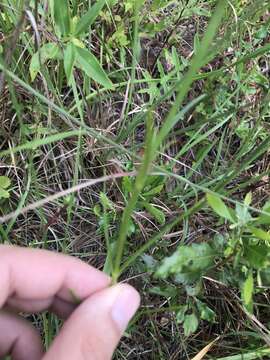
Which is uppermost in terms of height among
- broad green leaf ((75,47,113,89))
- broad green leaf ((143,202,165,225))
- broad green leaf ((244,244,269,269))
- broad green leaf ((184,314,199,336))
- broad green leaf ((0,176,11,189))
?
broad green leaf ((75,47,113,89))

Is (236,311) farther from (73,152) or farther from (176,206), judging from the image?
(73,152)

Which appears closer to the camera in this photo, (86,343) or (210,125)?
(86,343)

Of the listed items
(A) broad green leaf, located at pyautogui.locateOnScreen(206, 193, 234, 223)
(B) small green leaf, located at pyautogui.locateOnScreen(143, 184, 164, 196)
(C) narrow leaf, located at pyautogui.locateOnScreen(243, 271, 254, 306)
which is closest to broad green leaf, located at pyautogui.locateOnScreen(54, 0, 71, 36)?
(B) small green leaf, located at pyautogui.locateOnScreen(143, 184, 164, 196)

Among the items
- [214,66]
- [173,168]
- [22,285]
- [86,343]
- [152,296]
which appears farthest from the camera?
[214,66]

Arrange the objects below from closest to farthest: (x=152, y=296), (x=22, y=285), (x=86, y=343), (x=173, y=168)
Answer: (x=86, y=343)
(x=22, y=285)
(x=152, y=296)
(x=173, y=168)

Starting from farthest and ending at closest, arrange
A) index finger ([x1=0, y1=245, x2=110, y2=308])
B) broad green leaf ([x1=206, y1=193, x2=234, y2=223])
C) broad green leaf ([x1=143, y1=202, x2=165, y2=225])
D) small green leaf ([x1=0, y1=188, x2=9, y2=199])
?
small green leaf ([x1=0, y1=188, x2=9, y2=199])
broad green leaf ([x1=143, y1=202, x2=165, y2=225])
index finger ([x1=0, y1=245, x2=110, y2=308])
broad green leaf ([x1=206, y1=193, x2=234, y2=223])

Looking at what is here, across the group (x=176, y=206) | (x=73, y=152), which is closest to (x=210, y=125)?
(x=176, y=206)

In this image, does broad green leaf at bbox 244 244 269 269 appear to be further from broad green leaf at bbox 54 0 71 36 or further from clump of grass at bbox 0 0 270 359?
broad green leaf at bbox 54 0 71 36

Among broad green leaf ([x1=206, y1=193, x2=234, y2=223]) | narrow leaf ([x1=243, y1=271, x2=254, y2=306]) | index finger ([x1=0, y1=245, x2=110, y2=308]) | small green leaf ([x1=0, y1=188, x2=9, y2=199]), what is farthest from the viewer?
small green leaf ([x1=0, y1=188, x2=9, y2=199])
